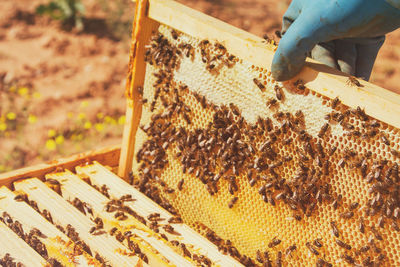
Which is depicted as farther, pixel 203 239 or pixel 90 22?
pixel 90 22

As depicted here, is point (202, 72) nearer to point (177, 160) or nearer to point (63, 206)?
point (177, 160)

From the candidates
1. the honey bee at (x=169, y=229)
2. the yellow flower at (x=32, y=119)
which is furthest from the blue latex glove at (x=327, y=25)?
the yellow flower at (x=32, y=119)

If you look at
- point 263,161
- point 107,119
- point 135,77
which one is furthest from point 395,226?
point 107,119

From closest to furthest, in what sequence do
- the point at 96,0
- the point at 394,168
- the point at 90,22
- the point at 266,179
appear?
the point at 394,168 < the point at 266,179 < the point at 90,22 < the point at 96,0

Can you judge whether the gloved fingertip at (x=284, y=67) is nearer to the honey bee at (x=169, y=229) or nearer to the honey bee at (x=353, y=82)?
the honey bee at (x=353, y=82)

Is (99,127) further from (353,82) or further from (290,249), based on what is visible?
(353,82)

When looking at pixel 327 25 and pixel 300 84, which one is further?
pixel 300 84

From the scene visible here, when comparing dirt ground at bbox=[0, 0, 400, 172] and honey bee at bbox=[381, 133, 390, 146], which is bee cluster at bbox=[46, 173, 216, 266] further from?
dirt ground at bbox=[0, 0, 400, 172]

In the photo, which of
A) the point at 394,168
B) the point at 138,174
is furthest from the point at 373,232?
the point at 138,174
